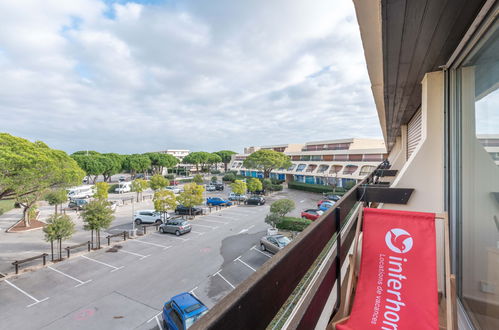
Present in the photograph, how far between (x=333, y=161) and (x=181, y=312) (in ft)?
94.7

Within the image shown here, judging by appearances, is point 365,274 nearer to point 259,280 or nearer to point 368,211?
point 368,211

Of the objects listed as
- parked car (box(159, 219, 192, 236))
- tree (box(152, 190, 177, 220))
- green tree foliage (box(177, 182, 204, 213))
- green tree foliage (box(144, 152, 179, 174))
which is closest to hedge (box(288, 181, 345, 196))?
green tree foliage (box(177, 182, 204, 213))

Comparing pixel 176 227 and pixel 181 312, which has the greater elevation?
pixel 181 312

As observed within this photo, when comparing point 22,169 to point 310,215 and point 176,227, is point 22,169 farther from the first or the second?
point 310,215

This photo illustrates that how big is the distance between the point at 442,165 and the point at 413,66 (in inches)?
50.3

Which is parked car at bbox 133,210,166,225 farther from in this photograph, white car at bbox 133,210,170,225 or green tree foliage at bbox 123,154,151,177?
green tree foliage at bbox 123,154,151,177

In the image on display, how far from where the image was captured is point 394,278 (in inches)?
67.5

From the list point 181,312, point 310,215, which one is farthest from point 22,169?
point 310,215

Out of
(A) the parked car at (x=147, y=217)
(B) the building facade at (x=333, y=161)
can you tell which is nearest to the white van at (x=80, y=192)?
(A) the parked car at (x=147, y=217)

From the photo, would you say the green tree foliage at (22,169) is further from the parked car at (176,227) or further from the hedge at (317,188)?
the hedge at (317,188)

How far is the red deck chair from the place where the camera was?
1.53m

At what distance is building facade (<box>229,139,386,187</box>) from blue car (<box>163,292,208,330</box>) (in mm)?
23843

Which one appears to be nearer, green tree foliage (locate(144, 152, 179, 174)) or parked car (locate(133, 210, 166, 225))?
parked car (locate(133, 210, 166, 225))

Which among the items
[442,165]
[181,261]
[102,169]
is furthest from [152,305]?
[102,169]
